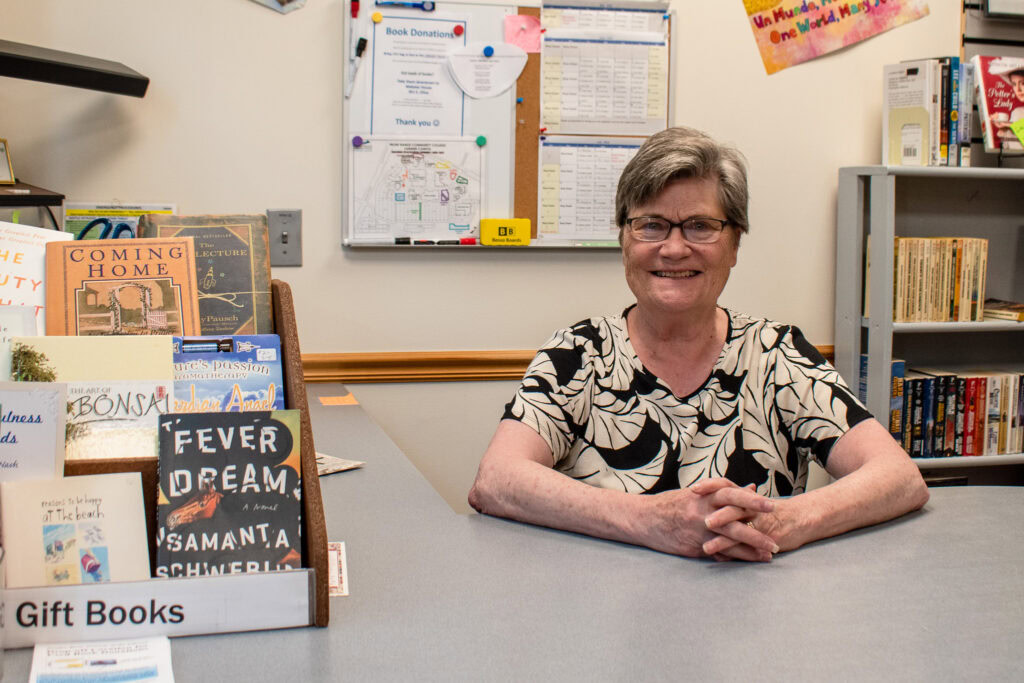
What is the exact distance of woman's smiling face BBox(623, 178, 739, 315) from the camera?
1.56 meters

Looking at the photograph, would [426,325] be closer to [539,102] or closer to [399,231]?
[399,231]

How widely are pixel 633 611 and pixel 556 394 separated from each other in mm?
620

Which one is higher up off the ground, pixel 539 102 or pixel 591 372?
pixel 539 102

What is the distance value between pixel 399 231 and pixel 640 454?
1.21 meters

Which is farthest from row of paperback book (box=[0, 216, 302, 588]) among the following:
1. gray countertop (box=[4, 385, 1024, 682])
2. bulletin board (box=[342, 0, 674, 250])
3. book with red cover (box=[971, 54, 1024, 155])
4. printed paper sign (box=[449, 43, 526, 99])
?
book with red cover (box=[971, 54, 1024, 155])

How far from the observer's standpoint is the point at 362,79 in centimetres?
240

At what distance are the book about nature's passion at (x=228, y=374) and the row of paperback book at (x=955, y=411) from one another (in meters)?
2.17

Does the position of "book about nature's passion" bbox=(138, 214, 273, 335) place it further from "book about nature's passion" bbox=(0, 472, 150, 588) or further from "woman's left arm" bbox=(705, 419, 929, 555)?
"woman's left arm" bbox=(705, 419, 929, 555)

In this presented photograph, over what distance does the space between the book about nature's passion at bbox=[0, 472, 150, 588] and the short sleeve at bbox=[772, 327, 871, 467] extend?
3.66ft

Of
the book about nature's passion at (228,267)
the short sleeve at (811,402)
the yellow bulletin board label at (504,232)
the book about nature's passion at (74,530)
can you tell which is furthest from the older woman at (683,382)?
the yellow bulletin board label at (504,232)

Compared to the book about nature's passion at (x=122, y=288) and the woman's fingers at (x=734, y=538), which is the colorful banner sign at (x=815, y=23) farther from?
the book about nature's passion at (x=122, y=288)

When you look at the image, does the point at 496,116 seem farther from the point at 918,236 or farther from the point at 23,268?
the point at 23,268

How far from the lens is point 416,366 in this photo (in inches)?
100

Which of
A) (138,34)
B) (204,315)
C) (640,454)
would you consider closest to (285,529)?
(204,315)
